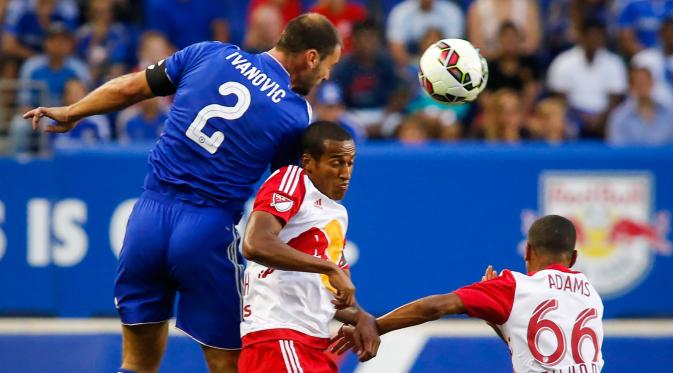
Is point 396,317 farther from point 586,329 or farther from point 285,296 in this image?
point 586,329

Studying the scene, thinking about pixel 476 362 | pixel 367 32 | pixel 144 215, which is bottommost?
pixel 476 362

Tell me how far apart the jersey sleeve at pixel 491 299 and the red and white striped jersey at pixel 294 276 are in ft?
2.09

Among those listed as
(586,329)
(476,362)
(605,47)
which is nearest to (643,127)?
(605,47)

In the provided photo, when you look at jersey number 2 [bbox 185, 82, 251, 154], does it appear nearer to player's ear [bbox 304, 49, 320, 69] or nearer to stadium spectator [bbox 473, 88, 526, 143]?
player's ear [bbox 304, 49, 320, 69]

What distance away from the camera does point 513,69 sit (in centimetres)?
1248

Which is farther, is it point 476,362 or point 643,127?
point 643,127

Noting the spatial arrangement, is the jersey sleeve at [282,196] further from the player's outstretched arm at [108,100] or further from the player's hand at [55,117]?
the player's hand at [55,117]

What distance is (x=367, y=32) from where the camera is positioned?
493 inches

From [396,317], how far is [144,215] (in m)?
1.40

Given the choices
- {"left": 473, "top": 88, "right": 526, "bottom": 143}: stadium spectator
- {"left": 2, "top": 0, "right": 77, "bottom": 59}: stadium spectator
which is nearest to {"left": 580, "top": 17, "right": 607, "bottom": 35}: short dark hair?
{"left": 473, "top": 88, "right": 526, "bottom": 143}: stadium spectator

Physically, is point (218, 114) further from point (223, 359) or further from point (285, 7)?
point (285, 7)

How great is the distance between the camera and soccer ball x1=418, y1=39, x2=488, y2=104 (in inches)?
243

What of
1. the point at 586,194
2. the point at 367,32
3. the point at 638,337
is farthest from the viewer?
the point at 367,32

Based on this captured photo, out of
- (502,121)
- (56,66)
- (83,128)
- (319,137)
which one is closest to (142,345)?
(319,137)
